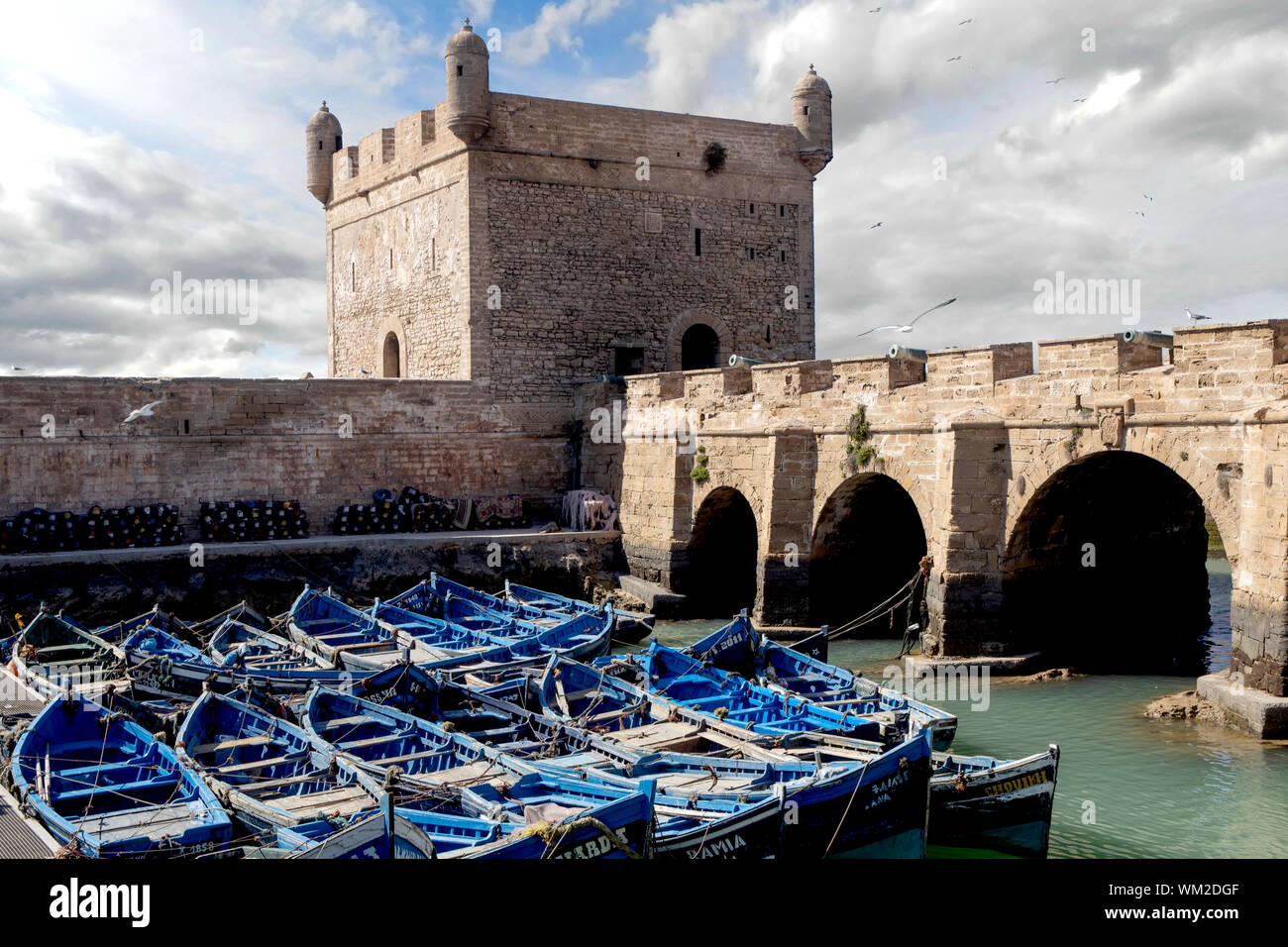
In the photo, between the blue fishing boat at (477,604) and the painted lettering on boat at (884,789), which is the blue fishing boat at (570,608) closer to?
the blue fishing boat at (477,604)

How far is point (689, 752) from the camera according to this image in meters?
10.6

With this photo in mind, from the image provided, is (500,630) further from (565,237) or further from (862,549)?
(565,237)

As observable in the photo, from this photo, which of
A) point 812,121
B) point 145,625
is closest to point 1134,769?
point 145,625

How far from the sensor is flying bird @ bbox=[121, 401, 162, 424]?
72.1ft

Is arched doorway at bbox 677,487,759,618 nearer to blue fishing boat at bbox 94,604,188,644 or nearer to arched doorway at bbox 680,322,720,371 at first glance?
arched doorway at bbox 680,322,720,371

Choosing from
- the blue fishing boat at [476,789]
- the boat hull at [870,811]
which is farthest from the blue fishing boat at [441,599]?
the boat hull at [870,811]

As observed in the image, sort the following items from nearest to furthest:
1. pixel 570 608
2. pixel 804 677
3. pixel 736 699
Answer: pixel 736 699, pixel 804 677, pixel 570 608

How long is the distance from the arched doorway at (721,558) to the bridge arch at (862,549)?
7.47 feet

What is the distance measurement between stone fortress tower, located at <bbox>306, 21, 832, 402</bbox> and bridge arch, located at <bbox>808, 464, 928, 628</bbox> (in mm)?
8936

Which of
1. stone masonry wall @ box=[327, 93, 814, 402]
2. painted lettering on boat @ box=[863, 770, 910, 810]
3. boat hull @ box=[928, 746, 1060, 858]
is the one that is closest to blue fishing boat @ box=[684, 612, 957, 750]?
boat hull @ box=[928, 746, 1060, 858]

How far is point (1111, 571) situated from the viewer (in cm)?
1784
